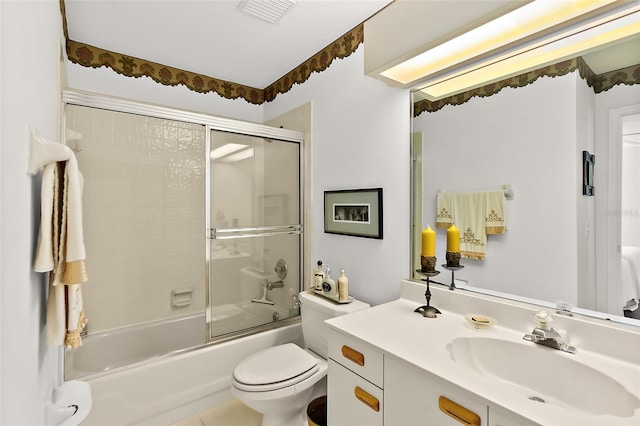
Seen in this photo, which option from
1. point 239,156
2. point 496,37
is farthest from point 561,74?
point 239,156

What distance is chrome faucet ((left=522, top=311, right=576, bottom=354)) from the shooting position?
1.06 m

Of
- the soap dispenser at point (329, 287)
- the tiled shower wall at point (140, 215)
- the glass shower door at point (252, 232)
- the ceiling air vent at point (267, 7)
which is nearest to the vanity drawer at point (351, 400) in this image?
the soap dispenser at point (329, 287)

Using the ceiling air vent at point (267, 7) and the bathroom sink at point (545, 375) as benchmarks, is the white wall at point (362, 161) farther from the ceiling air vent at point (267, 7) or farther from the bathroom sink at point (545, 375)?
the bathroom sink at point (545, 375)

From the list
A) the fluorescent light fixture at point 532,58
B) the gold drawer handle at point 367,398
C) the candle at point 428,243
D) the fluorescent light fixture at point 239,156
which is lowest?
the gold drawer handle at point 367,398

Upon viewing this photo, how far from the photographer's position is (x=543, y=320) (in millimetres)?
1111

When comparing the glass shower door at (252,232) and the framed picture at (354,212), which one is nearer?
the framed picture at (354,212)

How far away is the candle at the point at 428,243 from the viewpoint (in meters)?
1.49

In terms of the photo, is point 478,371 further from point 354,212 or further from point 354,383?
point 354,212

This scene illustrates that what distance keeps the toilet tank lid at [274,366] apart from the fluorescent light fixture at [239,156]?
1.31m

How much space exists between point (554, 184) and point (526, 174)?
0.11 metres

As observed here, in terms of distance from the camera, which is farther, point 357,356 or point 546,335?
point 357,356

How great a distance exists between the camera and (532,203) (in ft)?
4.15

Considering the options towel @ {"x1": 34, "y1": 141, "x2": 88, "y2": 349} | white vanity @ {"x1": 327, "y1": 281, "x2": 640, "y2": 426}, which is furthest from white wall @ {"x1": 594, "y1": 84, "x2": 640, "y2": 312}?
towel @ {"x1": 34, "y1": 141, "x2": 88, "y2": 349}

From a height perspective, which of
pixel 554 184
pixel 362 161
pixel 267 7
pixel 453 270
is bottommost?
pixel 453 270
